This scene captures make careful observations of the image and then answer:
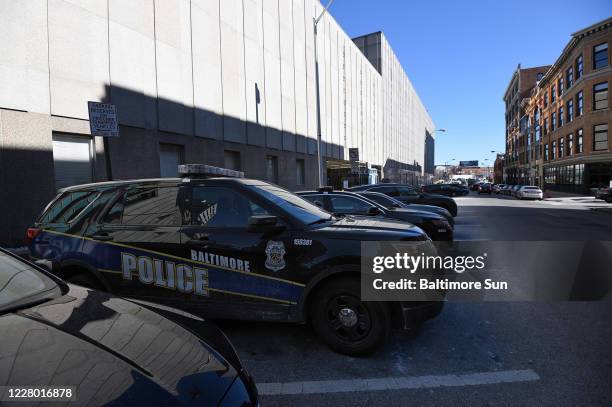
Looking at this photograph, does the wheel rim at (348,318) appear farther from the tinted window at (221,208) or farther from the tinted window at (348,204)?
the tinted window at (348,204)

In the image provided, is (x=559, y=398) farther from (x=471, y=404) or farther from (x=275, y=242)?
(x=275, y=242)

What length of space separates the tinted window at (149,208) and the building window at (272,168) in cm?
1519

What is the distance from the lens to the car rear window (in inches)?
169

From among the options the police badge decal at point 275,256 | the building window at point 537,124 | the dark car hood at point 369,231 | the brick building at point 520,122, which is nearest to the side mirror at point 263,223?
the police badge decal at point 275,256

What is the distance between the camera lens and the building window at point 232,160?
16.3 m

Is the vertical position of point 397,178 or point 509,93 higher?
point 509,93

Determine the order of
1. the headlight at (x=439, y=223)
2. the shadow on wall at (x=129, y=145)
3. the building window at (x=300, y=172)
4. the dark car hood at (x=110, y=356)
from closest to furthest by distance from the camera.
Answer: the dark car hood at (x=110, y=356) < the headlight at (x=439, y=223) < the shadow on wall at (x=129, y=145) < the building window at (x=300, y=172)

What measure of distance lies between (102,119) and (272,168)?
46.2 ft

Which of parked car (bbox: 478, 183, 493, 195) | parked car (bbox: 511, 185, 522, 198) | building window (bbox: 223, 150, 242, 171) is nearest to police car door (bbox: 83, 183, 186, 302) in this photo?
building window (bbox: 223, 150, 242, 171)

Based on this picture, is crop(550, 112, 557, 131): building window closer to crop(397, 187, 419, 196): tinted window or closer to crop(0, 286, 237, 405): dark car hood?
crop(397, 187, 419, 196): tinted window

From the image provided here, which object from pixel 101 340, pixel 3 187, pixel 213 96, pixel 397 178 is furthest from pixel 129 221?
pixel 397 178

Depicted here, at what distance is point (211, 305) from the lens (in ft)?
12.0

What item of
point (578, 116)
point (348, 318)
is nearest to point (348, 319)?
point (348, 318)

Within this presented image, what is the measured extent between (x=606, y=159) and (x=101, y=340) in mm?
44086
